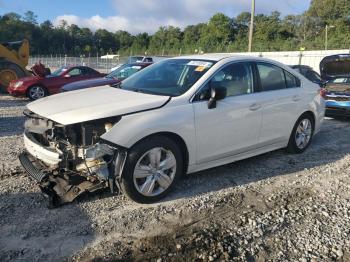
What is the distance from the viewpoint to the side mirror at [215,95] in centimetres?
478

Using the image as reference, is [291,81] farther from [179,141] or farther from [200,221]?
[200,221]

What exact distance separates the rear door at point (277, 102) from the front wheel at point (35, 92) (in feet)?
35.6

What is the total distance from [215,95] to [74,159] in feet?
6.04

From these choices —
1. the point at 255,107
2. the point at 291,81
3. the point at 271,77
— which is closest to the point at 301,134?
the point at 291,81

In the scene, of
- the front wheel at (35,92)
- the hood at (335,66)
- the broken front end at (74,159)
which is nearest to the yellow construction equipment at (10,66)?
the front wheel at (35,92)

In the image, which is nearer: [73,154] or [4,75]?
[73,154]

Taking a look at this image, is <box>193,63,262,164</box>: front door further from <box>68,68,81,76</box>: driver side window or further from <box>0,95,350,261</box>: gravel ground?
<box>68,68,81,76</box>: driver side window

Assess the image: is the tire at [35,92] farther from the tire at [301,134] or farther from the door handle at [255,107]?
the door handle at [255,107]

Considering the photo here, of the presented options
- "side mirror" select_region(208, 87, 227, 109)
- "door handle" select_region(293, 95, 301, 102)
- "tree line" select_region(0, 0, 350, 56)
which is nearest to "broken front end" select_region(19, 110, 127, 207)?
"side mirror" select_region(208, 87, 227, 109)

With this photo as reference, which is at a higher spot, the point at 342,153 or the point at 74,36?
the point at 74,36

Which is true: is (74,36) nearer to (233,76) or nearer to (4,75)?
(4,75)

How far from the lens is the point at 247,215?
426 cm

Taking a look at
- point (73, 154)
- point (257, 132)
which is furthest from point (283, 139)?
point (73, 154)

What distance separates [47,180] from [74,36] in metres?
114
